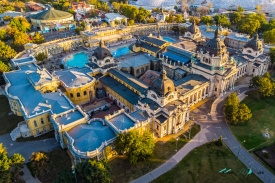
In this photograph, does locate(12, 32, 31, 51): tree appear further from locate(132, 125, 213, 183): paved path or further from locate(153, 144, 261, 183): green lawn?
locate(153, 144, 261, 183): green lawn

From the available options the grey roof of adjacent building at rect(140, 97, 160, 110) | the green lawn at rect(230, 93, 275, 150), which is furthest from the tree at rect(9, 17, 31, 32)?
the green lawn at rect(230, 93, 275, 150)

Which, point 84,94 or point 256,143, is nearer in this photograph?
point 256,143

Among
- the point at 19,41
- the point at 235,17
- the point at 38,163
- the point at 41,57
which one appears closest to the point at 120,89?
the point at 38,163

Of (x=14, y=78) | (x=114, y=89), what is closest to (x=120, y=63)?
(x=114, y=89)

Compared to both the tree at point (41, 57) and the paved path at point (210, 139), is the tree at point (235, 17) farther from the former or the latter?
the tree at point (41, 57)

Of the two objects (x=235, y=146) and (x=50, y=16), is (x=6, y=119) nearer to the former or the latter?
(x=235, y=146)

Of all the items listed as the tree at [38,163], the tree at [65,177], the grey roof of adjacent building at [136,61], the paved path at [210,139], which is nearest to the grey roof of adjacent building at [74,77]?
the grey roof of adjacent building at [136,61]

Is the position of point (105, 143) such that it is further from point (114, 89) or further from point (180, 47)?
point (180, 47)
